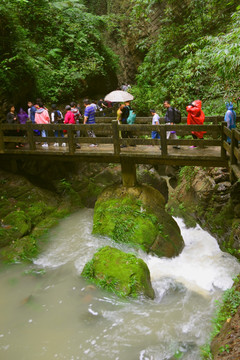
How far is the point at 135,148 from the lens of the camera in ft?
37.7

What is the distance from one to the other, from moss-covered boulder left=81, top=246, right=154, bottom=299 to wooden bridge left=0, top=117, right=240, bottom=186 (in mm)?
3408

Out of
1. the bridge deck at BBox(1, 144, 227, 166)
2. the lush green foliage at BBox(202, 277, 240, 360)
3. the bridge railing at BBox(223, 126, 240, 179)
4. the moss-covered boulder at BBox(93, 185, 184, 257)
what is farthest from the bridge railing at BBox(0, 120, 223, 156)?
the lush green foliage at BBox(202, 277, 240, 360)

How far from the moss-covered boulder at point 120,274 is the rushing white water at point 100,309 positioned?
0.22m

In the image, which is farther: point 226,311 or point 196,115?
point 196,115

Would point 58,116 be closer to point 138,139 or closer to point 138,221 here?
point 138,139

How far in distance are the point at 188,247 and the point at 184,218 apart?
226cm

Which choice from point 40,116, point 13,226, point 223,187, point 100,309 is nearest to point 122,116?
point 40,116

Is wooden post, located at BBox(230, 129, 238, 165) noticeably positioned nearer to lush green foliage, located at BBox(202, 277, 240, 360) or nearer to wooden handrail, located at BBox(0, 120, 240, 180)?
wooden handrail, located at BBox(0, 120, 240, 180)

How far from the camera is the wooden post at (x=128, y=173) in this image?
1142 centimetres

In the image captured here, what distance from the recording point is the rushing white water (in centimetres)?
678

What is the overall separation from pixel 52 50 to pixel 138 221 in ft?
40.9

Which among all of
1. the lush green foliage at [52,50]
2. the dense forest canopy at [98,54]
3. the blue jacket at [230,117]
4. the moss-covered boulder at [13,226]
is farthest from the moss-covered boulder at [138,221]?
the lush green foliage at [52,50]

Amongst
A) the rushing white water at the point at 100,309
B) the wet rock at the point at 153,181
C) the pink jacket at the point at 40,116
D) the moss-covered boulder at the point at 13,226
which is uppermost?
the pink jacket at the point at 40,116

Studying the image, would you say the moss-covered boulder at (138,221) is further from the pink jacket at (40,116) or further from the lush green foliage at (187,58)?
the lush green foliage at (187,58)
